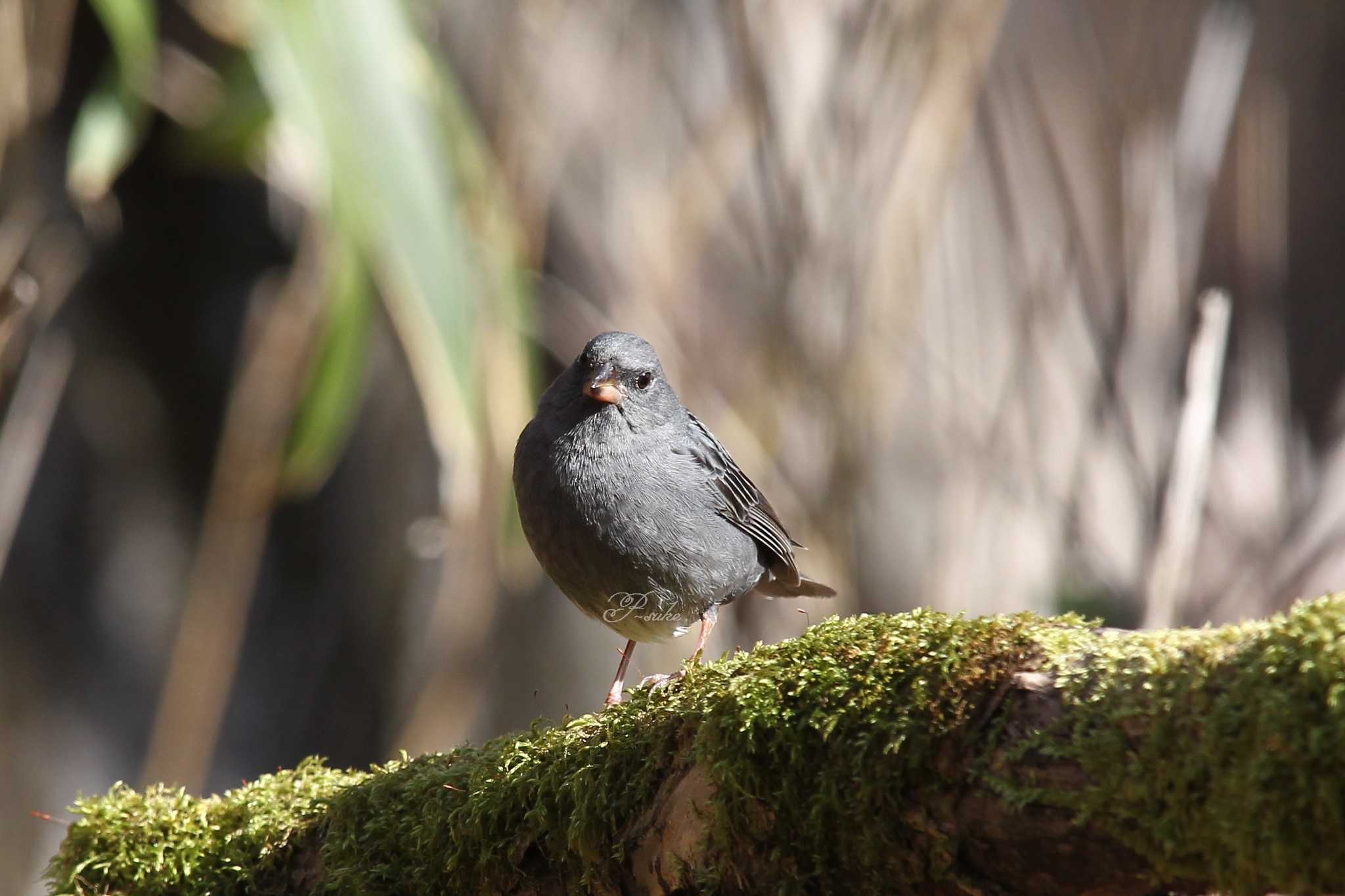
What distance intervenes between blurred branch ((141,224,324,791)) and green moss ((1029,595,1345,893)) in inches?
158

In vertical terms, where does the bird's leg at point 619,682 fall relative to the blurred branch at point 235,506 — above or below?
below

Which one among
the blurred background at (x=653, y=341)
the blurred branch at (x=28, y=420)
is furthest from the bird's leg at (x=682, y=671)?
the blurred branch at (x=28, y=420)

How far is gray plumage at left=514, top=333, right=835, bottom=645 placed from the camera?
8.78 ft

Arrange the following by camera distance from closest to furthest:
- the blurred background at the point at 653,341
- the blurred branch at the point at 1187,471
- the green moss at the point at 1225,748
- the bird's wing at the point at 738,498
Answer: the green moss at the point at 1225,748, the bird's wing at the point at 738,498, the blurred branch at the point at 1187,471, the blurred background at the point at 653,341

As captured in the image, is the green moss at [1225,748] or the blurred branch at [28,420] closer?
the green moss at [1225,748]

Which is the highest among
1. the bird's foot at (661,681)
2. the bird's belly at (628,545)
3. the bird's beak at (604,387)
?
the bird's beak at (604,387)

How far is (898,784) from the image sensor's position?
1.53 m

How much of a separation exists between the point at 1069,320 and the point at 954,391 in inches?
30.5

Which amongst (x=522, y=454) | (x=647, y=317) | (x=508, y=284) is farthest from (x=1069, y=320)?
(x=522, y=454)

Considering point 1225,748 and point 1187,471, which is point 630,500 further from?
point 1187,471

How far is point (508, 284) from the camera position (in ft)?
13.8

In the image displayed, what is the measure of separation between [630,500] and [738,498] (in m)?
0.41

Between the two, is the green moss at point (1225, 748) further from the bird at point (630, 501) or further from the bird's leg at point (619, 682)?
the bird at point (630, 501)

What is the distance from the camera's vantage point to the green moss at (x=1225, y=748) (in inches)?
48.6
